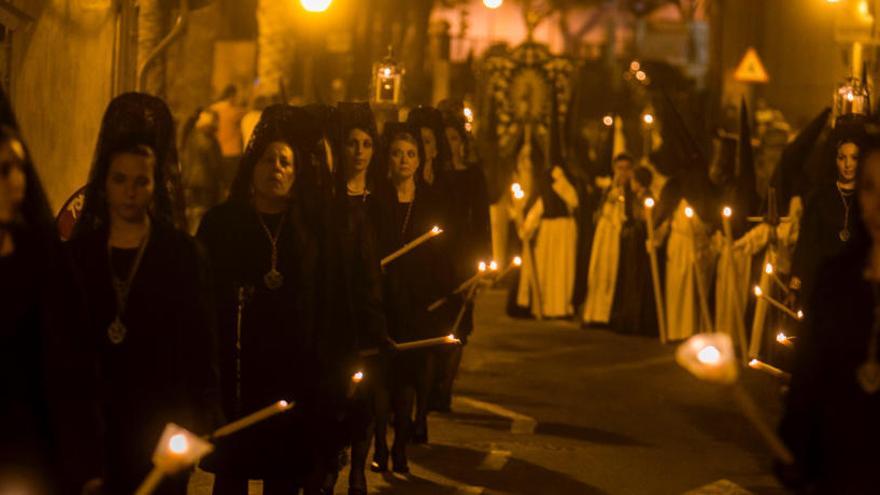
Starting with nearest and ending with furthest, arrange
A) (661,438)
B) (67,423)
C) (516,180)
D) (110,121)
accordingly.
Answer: (67,423) → (110,121) → (661,438) → (516,180)

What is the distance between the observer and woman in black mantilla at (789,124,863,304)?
1120 centimetres

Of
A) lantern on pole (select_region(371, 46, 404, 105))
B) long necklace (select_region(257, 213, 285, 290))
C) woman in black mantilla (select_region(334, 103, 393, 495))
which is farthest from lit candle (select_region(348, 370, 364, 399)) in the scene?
lantern on pole (select_region(371, 46, 404, 105))

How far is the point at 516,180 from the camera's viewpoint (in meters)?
23.6

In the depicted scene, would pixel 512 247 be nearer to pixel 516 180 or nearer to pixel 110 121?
pixel 516 180

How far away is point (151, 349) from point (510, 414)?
25.4ft

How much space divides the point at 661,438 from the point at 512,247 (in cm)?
1144

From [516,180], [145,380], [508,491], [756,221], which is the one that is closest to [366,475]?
[508,491]

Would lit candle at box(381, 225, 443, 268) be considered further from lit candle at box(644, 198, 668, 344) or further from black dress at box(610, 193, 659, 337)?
black dress at box(610, 193, 659, 337)

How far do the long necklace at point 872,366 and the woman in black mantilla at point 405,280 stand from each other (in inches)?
224

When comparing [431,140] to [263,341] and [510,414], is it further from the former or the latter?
[263,341]

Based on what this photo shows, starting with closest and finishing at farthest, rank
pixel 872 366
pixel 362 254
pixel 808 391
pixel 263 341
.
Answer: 1. pixel 872 366
2. pixel 808 391
3. pixel 263 341
4. pixel 362 254

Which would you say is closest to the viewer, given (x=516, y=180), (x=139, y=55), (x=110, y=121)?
(x=110, y=121)

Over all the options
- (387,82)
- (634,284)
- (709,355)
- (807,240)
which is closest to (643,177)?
(634,284)

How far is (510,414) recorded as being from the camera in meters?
14.4
